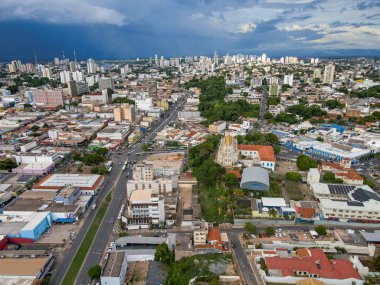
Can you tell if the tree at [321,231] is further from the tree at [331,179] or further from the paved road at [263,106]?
the paved road at [263,106]

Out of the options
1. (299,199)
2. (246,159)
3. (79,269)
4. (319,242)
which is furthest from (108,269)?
(246,159)

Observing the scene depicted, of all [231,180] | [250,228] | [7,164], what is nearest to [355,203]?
[250,228]

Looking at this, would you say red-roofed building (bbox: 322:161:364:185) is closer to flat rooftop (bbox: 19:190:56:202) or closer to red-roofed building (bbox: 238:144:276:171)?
red-roofed building (bbox: 238:144:276:171)

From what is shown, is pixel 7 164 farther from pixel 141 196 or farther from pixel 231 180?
pixel 231 180

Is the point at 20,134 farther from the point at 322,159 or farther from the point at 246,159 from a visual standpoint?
the point at 322,159

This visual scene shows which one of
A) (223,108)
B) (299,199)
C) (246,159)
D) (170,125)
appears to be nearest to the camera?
(299,199)

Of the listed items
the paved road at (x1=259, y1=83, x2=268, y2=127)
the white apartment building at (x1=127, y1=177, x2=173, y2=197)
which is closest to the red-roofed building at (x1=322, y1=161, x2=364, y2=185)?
the white apartment building at (x1=127, y1=177, x2=173, y2=197)

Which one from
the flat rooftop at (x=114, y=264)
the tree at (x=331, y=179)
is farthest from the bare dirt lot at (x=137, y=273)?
the tree at (x=331, y=179)
